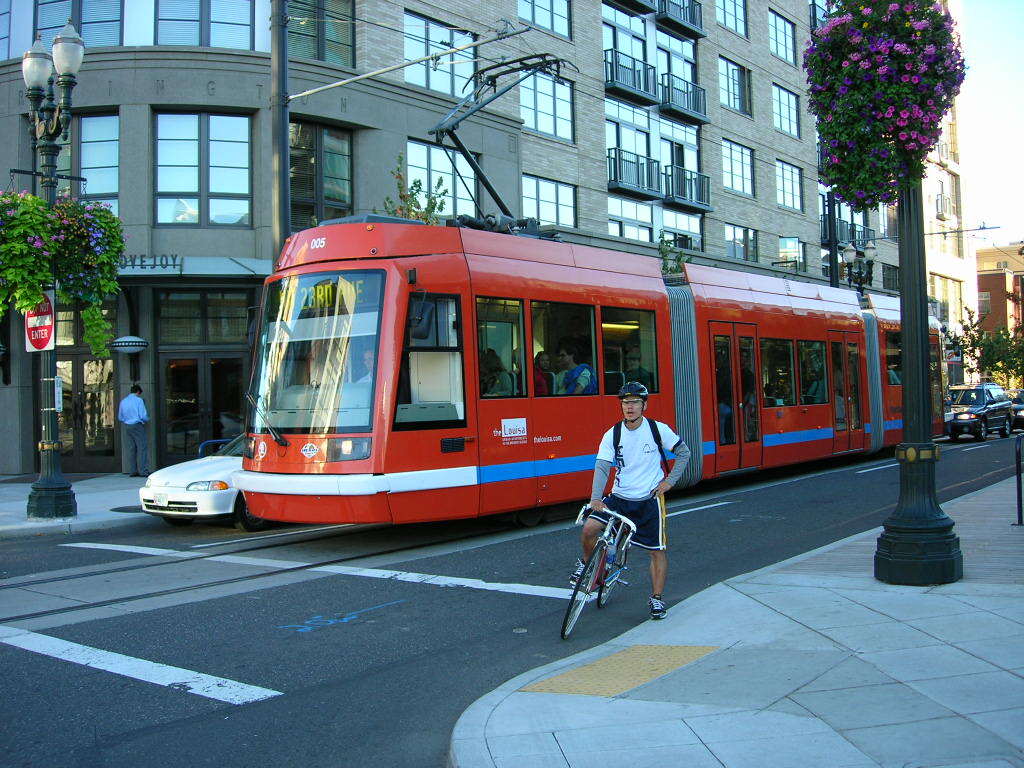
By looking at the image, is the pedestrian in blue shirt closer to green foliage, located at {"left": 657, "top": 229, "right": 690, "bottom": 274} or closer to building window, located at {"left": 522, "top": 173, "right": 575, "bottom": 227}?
building window, located at {"left": 522, "top": 173, "right": 575, "bottom": 227}

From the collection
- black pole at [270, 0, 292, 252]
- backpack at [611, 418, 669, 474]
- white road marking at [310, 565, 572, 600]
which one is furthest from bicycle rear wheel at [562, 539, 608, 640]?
black pole at [270, 0, 292, 252]

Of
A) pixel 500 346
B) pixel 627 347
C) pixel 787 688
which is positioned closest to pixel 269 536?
pixel 500 346

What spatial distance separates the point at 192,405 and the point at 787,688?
58.9ft

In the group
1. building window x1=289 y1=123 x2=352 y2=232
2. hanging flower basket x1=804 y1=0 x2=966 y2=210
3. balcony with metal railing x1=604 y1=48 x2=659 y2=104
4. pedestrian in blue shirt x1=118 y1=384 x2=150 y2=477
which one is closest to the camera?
hanging flower basket x1=804 y1=0 x2=966 y2=210

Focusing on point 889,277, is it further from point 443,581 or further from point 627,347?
point 443,581

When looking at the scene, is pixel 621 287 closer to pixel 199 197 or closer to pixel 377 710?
pixel 377 710

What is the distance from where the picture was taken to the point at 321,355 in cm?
984

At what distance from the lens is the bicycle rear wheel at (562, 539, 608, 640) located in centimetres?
649

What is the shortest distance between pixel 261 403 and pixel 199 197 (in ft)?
38.1

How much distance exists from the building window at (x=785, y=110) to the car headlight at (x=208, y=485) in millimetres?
33833

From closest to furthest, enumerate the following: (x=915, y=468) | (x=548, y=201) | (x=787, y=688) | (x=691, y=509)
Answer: (x=787, y=688)
(x=915, y=468)
(x=691, y=509)
(x=548, y=201)

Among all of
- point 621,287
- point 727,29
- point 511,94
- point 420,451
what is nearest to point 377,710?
point 420,451

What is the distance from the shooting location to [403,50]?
2250 centimetres

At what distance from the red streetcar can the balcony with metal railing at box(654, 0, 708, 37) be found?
73.0 feet
